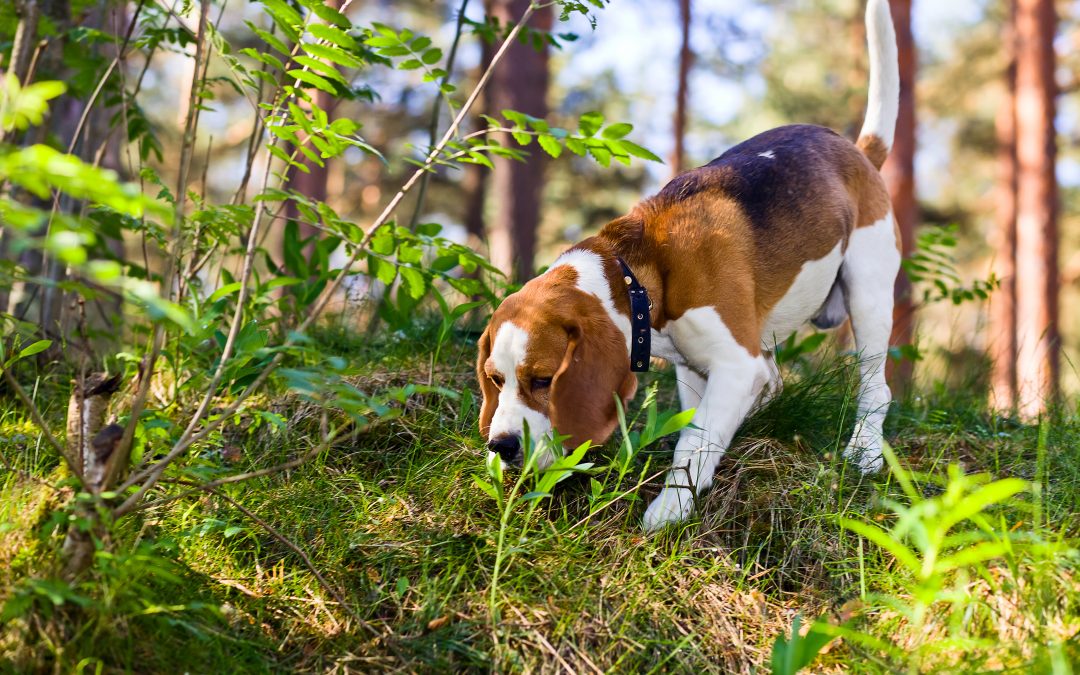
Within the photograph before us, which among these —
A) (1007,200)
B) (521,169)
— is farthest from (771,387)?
(1007,200)

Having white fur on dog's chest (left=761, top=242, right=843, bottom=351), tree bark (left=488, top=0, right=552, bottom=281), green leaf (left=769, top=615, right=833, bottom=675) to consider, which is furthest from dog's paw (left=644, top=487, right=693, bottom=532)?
tree bark (left=488, top=0, right=552, bottom=281)

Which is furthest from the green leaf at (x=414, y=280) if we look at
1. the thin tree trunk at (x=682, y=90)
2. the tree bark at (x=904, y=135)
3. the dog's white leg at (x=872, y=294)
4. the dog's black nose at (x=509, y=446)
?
the thin tree trunk at (x=682, y=90)

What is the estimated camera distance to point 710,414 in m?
3.24

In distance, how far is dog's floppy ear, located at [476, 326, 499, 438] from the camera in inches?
122

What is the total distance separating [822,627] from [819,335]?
2.98m

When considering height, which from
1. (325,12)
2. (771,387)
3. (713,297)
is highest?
(325,12)

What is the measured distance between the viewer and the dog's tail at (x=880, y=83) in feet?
14.2

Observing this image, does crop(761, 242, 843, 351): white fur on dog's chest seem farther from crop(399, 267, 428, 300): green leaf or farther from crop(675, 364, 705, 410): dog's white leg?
crop(399, 267, 428, 300): green leaf

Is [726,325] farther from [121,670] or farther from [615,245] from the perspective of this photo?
[121,670]

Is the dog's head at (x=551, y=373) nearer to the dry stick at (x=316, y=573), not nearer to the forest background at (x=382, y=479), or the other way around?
the forest background at (x=382, y=479)

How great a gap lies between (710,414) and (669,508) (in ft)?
1.44

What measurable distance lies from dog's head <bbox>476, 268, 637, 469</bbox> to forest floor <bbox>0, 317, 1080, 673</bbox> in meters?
0.22

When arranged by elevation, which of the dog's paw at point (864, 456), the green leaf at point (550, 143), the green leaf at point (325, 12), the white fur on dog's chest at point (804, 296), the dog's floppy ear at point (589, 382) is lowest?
the dog's paw at point (864, 456)

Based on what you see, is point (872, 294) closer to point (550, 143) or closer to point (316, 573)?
point (550, 143)
